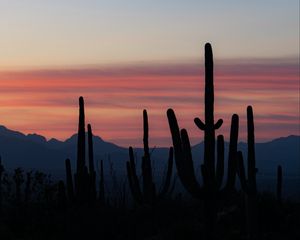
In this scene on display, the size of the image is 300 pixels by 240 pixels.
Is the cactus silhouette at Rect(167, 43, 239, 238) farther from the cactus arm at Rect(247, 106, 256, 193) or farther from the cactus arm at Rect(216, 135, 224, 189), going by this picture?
the cactus arm at Rect(247, 106, 256, 193)

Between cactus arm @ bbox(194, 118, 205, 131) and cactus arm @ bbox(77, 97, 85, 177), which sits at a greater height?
cactus arm @ bbox(194, 118, 205, 131)

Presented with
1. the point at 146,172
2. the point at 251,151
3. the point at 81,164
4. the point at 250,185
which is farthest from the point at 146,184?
the point at 250,185

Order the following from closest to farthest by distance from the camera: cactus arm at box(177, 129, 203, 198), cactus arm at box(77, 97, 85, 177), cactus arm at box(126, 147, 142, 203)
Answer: cactus arm at box(177, 129, 203, 198) → cactus arm at box(126, 147, 142, 203) → cactus arm at box(77, 97, 85, 177)

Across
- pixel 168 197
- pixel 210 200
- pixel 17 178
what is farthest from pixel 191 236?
pixel 17 178

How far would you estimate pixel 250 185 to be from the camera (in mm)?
20859

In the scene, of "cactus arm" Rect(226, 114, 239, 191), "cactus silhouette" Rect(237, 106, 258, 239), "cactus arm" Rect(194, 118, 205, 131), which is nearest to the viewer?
"cactus arm" Rect(226, 114, 239, 191)

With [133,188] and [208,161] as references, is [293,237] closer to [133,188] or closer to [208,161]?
[208,161]

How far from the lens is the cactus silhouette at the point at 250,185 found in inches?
791

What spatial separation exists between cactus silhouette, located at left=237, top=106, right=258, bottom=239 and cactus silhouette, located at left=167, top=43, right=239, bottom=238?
1.62 m

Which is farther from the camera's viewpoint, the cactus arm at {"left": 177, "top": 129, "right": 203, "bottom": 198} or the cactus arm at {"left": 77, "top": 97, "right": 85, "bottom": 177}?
A: the cactus arm at {"left": 77, "top": 97, "right": 85, "bottom": 177}

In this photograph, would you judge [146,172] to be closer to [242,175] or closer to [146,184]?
[146,184]

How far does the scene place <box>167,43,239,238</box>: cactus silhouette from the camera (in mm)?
18453

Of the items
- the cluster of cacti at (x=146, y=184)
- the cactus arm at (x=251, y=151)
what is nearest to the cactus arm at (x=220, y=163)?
the cactus arm at (x=251, y=151)

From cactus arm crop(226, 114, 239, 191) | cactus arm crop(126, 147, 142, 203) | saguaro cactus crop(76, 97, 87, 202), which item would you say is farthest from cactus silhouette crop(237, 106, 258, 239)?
saguaro cactus crop(76, 97, 87, 202)
